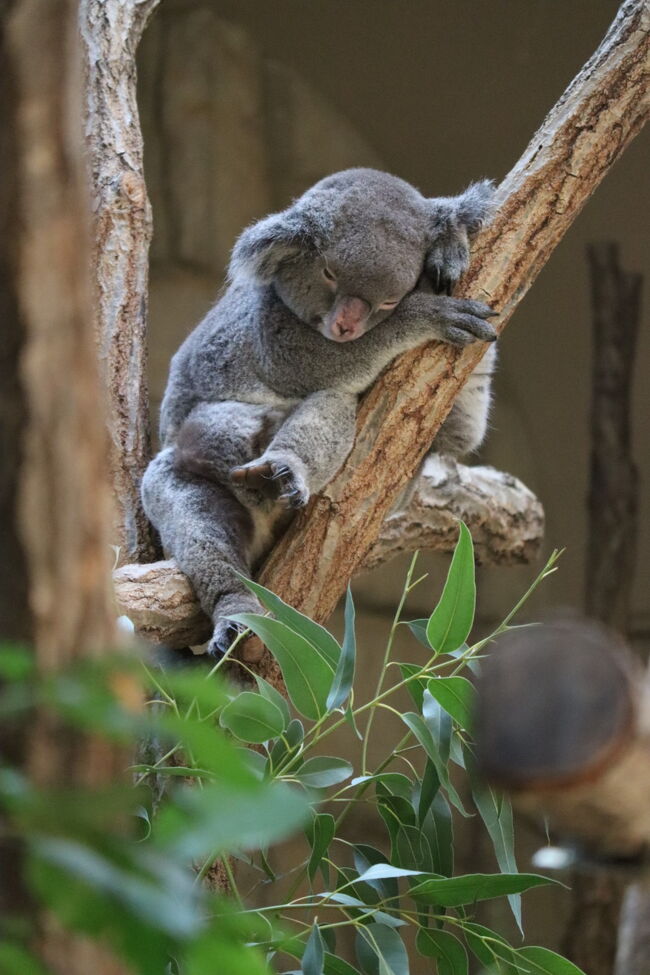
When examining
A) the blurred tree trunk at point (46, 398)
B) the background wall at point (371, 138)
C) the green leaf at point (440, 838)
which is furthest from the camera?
the background wall at point (371, 138)

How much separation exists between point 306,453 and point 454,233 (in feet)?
2.13

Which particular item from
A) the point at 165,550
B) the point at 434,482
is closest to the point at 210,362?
the point at 165,550

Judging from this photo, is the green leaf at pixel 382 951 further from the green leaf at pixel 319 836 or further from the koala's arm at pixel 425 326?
the koala's arm at pixel 425 326

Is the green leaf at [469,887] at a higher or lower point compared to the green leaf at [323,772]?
lower

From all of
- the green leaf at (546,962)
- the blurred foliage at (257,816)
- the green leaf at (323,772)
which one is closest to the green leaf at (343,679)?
the blurred foliage at (257,816)

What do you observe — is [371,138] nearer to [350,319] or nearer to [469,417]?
[469,417]

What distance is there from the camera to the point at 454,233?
249 centimetres

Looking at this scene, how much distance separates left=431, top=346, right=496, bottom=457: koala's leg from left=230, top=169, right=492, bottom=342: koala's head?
0.38 metres

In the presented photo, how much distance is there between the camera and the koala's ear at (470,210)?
246 cm

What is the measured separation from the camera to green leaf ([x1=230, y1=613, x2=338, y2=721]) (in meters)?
1.63

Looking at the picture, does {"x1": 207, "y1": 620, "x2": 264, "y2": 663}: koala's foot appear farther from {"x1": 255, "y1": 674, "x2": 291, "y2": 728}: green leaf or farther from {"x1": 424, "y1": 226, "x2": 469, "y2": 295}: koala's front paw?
{"x1": 424, "y1": 226, "x2": 469, "y2": 295}: koala's front paw

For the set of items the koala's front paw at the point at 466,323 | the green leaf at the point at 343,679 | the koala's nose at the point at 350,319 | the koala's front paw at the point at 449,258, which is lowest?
the green leaf at the point at 343,679

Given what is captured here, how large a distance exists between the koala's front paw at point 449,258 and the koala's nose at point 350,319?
7.6 inches

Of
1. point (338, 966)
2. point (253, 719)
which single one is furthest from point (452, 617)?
point (338, 966)
